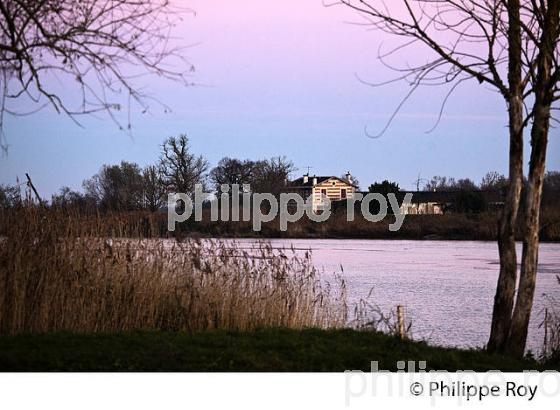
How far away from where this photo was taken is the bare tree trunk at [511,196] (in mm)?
7648

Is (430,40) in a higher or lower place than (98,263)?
higher

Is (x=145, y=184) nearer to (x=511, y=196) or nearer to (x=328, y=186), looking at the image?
(x=511, y=196)

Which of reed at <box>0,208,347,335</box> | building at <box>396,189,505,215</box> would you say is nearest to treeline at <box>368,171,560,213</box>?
building at <box>396,189,505,215</box>

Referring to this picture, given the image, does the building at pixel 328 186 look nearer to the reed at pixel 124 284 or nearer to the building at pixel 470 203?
the building at pixel 470 203

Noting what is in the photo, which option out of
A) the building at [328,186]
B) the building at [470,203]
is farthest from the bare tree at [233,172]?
the building at [328,186]

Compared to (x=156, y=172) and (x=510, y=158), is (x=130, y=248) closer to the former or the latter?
(x=510, y=158)

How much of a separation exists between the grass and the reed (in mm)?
737

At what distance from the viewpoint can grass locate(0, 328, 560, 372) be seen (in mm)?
6121

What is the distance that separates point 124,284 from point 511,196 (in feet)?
14.0

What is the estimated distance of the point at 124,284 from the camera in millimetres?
8797

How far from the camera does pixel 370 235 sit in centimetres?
3812

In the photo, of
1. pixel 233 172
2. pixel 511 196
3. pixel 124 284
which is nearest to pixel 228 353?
pixel 124 284
